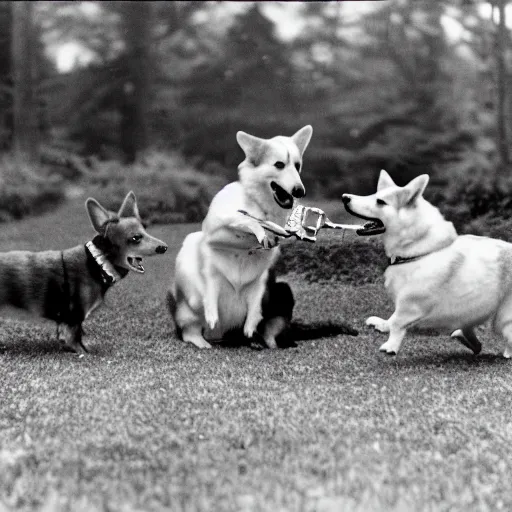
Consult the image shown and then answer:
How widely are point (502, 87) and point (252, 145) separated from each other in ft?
11.0

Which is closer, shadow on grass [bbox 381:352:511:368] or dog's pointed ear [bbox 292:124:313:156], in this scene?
shadow on grass [bbox 381:352:511:368]

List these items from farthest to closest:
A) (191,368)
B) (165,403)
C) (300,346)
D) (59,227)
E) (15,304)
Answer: (59,227)
(300,346)
(15,304)
(191,368)
(165,403)

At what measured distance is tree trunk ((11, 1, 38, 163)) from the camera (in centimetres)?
724

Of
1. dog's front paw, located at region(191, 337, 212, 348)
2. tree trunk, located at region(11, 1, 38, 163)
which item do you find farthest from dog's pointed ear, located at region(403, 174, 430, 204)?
tree trunk, located at region(11, 1, 38, 163)

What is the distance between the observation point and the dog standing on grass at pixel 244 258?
5.06 metres

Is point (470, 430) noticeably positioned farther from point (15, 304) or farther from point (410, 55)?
point (410, 55)

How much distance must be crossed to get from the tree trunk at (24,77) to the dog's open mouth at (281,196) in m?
3.19

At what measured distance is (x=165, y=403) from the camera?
12.0 ft

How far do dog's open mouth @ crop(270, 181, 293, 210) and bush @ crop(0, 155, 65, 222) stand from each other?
289 cm

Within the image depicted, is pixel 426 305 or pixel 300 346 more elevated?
pixel 426 305

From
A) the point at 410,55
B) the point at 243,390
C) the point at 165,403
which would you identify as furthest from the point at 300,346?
the point at 410,55

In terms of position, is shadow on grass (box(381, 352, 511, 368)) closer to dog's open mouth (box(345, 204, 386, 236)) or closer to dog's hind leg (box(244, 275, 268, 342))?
dog's open mouth (box(345, 204, 386, 236))

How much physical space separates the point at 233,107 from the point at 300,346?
2.88m

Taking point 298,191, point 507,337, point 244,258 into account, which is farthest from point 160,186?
point 507,337
